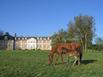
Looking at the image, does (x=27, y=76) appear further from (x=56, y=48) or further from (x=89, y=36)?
(x=89, y=36)

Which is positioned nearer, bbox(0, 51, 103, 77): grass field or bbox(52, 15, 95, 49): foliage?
bbox(0, 51, 103, 77): grass field

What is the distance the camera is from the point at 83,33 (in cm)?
11606

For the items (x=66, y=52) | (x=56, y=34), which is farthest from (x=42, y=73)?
(x=56, y=34)

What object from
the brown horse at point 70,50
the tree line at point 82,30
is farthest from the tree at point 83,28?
the brown horse at point 70,50

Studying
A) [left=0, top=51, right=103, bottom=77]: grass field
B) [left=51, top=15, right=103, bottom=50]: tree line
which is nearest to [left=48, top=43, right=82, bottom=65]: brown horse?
[left=0, top=51, right=103, bottom=77]: grass field

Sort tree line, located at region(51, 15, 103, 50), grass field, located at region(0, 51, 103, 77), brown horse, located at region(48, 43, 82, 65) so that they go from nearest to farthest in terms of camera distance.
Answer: grass field, located at region(0, 51, 103, 77) < brown horse, located at region(48, 43, 82, 65) < tree line, located at region(51, 15, 103, 50)

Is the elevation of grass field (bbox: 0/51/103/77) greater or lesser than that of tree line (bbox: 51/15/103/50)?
lesser

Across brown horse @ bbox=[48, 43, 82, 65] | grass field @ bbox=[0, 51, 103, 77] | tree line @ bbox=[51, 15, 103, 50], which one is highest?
tree line @ bbox=[51, 15, 103, 50]

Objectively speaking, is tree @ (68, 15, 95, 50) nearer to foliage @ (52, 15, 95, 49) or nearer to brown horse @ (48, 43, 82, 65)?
foliage @ (52, 15, 95, 49)

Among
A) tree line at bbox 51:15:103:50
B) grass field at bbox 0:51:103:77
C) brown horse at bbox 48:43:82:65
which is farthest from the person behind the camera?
tree line at bbox 51:15:103:50

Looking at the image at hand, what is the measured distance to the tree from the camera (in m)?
116

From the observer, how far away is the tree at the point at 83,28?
379 feet

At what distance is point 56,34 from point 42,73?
118061 millimetres

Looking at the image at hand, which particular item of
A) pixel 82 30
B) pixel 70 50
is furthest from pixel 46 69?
pixel 82 30
